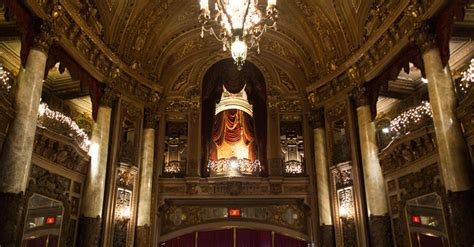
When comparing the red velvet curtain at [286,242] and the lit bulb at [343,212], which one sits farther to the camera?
the red velvet curtain at [286,242]

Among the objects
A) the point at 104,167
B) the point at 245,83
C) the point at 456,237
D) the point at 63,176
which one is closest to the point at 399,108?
the point at 245,83

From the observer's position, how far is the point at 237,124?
14195mm

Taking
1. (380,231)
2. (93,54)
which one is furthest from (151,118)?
(380,231)

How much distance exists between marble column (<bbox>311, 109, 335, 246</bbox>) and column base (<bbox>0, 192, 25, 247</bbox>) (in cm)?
718

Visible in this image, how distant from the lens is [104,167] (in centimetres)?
999

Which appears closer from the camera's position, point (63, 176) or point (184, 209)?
point (63, 176)

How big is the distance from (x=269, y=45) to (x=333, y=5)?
2.71 meters

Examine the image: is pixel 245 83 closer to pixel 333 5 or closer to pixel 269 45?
pixel 269 45

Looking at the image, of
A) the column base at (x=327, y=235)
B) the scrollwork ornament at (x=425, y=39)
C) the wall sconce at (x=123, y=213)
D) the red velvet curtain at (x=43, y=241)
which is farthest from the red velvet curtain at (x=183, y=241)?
the scrollwork ornament at (x=425, y=39)

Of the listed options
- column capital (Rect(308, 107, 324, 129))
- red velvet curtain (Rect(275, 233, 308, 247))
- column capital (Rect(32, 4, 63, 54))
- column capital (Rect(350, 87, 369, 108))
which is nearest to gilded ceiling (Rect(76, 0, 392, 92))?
column capital (Rect(308, 107, 324, 129))

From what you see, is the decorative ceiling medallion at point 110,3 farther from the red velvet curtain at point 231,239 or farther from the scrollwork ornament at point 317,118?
the red velvet curtain at point 231,239

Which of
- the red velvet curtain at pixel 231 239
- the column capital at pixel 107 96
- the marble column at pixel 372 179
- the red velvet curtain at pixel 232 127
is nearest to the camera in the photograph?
the marble column at pixel 372 179

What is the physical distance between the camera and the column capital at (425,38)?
8.25 metres

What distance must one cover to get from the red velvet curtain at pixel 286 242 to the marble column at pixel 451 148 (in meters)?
5.03
